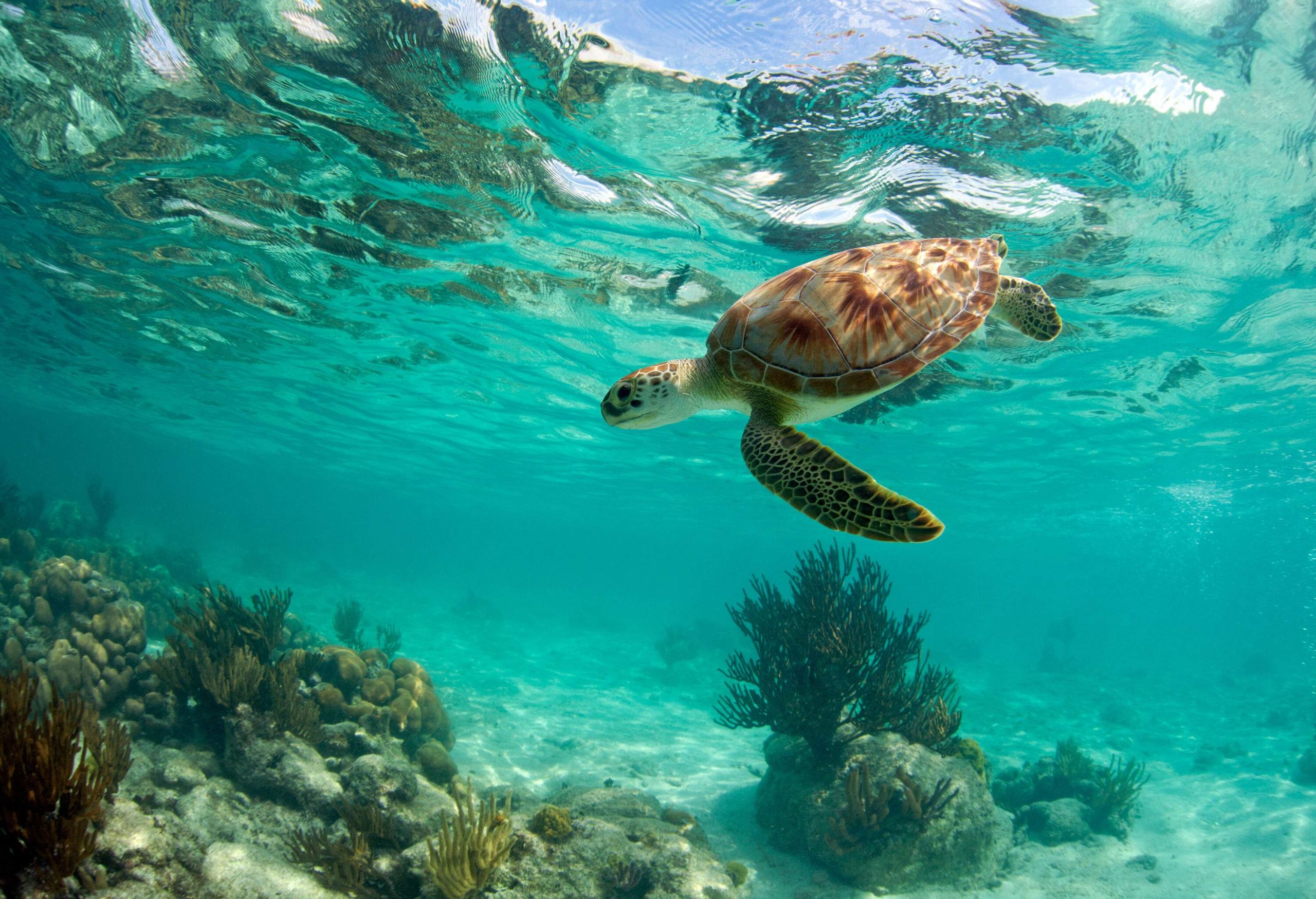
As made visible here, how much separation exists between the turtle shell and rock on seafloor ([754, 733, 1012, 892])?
6.05m

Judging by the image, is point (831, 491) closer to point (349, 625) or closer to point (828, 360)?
point (828, 360)

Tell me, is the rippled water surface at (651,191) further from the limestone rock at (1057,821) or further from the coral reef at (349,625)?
the limestone rock at (1057,821)

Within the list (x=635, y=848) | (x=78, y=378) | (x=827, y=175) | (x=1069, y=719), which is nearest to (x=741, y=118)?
(x=827, y=175)

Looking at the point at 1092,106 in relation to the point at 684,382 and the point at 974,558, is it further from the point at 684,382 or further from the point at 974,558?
the point at 974,558

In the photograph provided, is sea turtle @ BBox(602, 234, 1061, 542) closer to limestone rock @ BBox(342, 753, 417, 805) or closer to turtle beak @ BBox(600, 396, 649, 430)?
turtle beak @ BBox(600, 396, 649, 430)

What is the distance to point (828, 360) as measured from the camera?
3.65m

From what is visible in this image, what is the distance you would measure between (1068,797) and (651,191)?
12692mm

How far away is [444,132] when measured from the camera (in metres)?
7.75

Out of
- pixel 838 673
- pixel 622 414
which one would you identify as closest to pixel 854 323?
pixel 622 414

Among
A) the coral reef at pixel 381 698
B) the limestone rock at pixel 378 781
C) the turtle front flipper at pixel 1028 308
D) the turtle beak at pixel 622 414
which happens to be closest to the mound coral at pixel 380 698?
the coral reef at pixel 381 698

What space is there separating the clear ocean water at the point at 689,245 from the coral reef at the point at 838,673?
1752 mm

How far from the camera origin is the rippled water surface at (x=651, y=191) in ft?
20.1

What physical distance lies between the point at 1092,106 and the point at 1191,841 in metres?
11.5

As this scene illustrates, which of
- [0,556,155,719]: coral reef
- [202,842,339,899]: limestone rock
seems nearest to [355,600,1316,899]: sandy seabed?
[202,842,339,899]: limestone rock
